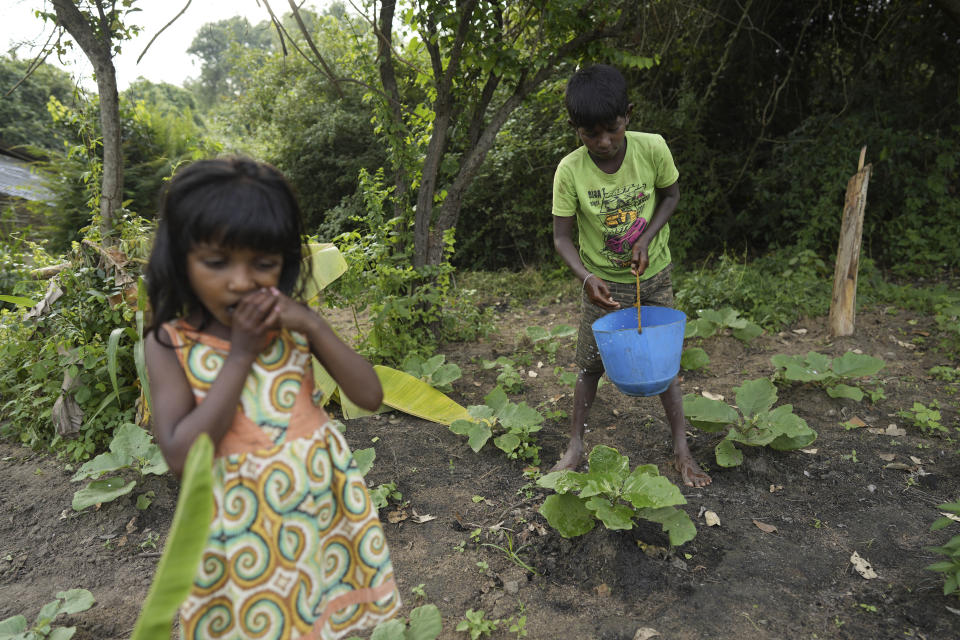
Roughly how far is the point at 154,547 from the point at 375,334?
1.89 metres

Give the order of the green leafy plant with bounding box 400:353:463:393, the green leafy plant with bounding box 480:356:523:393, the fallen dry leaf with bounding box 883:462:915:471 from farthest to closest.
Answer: the green leafy plant with bounding box 480:356:523:393
the green leafy plant with bounding box 400:353:463:393
the fallen dry leaf with bounding box 883:462:915:471

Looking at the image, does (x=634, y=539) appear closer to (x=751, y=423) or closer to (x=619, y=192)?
(x=751, y=423)

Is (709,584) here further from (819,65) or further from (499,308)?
(819,65)

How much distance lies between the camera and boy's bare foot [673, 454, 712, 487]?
2648mm

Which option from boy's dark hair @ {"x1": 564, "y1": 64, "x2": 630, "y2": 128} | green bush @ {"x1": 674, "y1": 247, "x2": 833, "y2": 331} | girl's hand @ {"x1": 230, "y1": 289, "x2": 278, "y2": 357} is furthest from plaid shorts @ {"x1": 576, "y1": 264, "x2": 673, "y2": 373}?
green bush @ {"x1": 674, "y1": 247, "x2": 833, "y2": 331}

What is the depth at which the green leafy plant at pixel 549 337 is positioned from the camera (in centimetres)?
413

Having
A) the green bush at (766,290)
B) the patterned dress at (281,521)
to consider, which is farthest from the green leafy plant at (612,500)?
the green bush at (766,290)

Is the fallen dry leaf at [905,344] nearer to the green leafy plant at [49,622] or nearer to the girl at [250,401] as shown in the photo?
the girl at [250,401]

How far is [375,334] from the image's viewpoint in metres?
4.05

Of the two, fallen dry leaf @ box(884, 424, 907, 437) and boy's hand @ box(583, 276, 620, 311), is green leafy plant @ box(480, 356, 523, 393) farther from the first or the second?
fallen dry leaf @ box(884, 424, 907, 437)

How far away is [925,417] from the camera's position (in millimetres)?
3098

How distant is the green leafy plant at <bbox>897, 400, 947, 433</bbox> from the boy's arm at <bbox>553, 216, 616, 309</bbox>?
75.3 inches

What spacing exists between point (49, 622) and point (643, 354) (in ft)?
6.89

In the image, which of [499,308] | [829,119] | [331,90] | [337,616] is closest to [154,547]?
[337,616]
